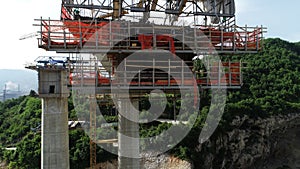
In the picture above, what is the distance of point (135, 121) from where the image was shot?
13.8 meters

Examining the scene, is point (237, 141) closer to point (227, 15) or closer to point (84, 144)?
point (84, 144)

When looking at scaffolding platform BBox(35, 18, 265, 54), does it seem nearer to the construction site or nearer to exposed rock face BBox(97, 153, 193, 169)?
the construction site

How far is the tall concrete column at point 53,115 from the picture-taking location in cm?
1132

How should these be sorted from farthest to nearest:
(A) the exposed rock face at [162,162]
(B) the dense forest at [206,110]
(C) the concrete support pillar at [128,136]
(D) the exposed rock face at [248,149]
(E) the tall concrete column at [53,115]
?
(B) the dense forest at [206,110] → (D) the exposed rock face at [248,149] → (A) the exposed rock face at [162,162] → (C) the concrete support pillar at [128,136] → (E) the tall concrete column at [53,115]

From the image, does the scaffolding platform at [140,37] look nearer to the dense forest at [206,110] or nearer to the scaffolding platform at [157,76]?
the scaffolding platform at [157,76]

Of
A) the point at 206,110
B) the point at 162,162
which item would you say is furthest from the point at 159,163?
the point at 206,110

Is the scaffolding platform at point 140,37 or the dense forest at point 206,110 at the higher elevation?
the scaffolding platform at point 140,37

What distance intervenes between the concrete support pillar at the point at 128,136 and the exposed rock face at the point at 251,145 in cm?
1404

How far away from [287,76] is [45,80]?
1520 inches

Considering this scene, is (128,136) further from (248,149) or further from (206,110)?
(248,149)

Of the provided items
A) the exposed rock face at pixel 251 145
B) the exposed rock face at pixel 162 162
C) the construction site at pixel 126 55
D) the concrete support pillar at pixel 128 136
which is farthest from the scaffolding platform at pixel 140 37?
the exposed rock face at pixel 251 145

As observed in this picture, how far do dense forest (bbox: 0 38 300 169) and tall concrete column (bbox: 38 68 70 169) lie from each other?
31.5 feet

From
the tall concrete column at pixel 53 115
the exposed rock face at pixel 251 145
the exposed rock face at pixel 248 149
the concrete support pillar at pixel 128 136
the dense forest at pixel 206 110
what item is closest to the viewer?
the tall concrete column at pixel 53 115

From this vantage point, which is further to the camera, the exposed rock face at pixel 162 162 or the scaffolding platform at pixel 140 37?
the exposed rock face at pixel 162 162
